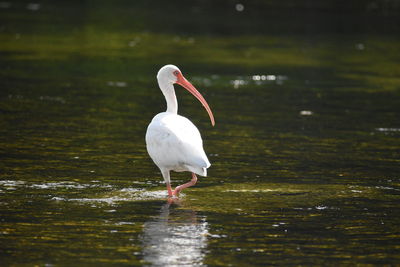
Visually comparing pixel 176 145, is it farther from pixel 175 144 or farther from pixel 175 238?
pixel 175 238

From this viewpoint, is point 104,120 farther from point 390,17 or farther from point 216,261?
point 390,17

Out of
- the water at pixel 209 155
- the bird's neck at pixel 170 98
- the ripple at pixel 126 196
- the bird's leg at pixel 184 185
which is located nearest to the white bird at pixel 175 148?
the bird's leg at pixel 184 185

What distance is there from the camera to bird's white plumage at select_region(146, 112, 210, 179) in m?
10.5

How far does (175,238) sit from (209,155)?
490 centimetres

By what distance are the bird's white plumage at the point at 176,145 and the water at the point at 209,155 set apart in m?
0.48

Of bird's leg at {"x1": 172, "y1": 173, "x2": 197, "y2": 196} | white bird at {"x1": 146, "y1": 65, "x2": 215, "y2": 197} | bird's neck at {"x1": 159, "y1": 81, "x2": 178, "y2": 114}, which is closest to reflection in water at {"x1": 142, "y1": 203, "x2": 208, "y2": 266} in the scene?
bird's leg at {"x1": 172, "y1": 173, "x2": 197, "y2": 196}

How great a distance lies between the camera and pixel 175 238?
9.29 metres

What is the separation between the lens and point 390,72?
25.9 m

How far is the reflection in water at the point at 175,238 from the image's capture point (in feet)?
28.1

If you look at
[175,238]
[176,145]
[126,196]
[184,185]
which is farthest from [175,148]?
[175,238]

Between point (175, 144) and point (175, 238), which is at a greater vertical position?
point (175, 144)

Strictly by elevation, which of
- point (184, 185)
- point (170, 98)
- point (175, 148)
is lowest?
point (184, 185)

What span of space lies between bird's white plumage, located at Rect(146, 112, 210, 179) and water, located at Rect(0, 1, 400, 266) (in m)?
0.48

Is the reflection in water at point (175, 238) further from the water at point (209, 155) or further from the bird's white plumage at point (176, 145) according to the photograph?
the bird's white plumage at point (176, 145)
